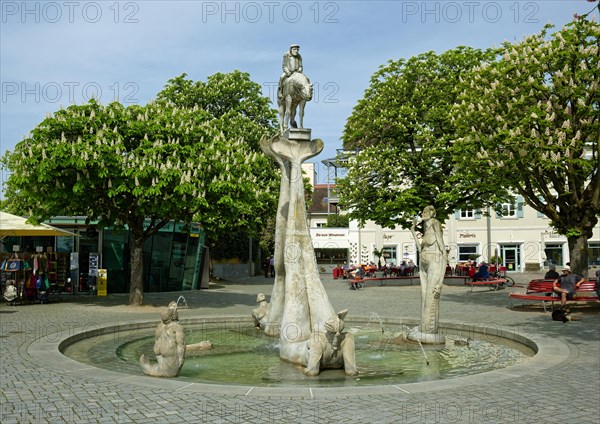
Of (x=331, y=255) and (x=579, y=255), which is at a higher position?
(x=579, y=255)

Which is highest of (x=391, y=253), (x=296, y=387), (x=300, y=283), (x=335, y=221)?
(x=335, y=221)

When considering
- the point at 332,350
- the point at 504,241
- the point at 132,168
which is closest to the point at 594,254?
the point at 504,241

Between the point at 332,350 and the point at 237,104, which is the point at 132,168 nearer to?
the point at 332,350

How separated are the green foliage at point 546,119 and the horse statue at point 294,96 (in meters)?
8.65

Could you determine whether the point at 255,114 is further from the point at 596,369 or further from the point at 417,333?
the point at 596,369

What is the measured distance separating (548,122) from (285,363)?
12772mm

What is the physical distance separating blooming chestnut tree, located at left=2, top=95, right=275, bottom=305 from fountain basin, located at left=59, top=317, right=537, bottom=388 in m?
5.46

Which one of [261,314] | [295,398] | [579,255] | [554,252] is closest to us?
[295,398]

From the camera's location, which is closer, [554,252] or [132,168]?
[132,168]

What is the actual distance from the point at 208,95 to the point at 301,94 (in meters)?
29.2

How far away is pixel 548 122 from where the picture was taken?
62.4ft

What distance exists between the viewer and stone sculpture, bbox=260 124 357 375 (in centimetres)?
966

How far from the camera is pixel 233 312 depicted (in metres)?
18.9

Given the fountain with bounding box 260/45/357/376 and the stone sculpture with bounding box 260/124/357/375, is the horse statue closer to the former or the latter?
the fountain with bounding box 260/45/357/376
